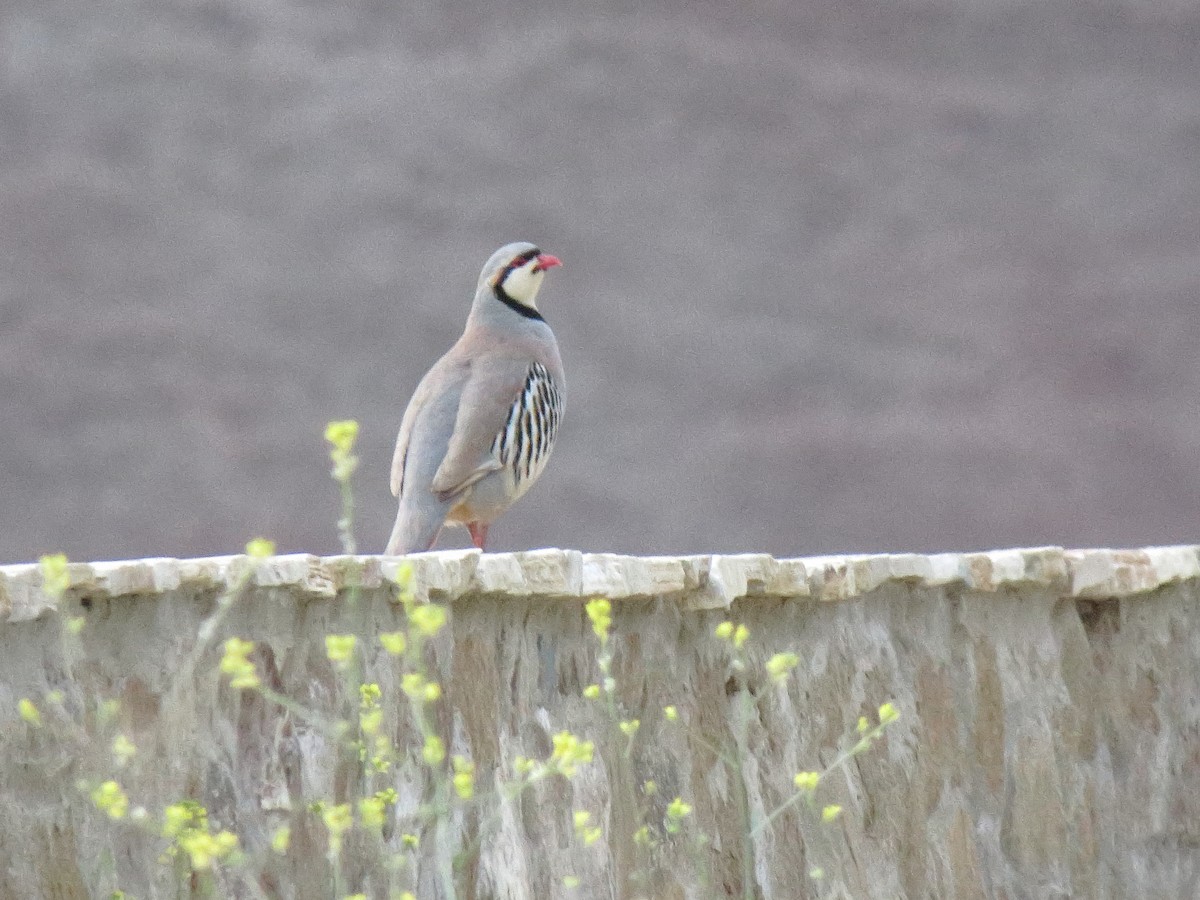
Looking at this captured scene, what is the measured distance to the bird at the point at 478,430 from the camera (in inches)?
162

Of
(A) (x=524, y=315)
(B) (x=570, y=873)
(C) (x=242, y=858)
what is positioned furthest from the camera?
(A) (x=524, y=315)

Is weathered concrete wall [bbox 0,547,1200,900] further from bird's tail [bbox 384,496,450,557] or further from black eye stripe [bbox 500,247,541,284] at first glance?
black eye stripe [bbox 500,247,541,284]

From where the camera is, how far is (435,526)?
4137 mm

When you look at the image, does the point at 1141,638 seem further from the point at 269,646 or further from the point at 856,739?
the point at 269,646

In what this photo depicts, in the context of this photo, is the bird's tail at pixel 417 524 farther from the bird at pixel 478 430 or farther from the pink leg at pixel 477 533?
the pink leg at pixel 477 533

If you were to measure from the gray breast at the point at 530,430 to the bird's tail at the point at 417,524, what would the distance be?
194mm

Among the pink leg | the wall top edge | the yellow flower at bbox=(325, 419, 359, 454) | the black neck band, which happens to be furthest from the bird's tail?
the yellow flower at bbox=(325, 419, 359, 454)

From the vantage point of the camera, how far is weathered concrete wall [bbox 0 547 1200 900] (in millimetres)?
2217

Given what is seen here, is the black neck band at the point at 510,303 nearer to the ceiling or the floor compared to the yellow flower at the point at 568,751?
nearer to the ceiling

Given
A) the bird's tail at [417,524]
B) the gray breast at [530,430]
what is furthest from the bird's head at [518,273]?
the bird's tail at [417,524]

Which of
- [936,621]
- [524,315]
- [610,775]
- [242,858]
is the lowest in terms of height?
[242,858]

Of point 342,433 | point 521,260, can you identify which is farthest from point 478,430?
point 342,433

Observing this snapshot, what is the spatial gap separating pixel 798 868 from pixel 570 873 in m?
0.58

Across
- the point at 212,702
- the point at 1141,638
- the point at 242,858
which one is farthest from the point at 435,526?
the point at 242,858
